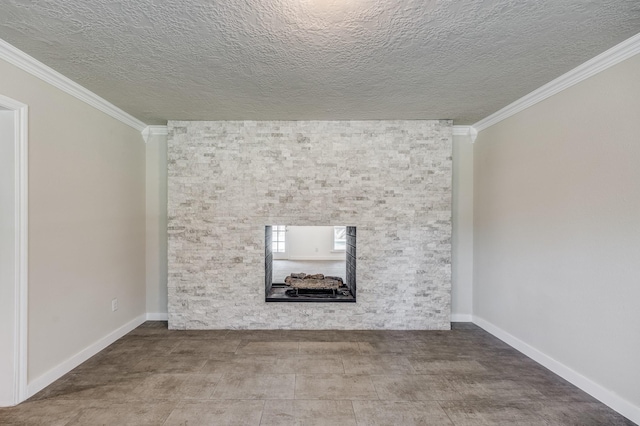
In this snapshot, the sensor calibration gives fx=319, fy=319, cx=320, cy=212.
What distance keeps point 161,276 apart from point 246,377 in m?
2.09

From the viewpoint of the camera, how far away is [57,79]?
2.61 meters

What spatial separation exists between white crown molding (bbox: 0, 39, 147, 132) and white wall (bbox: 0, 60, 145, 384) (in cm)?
4

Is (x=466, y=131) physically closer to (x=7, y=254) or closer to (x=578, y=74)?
(x=578, y=74)

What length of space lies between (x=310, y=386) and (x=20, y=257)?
7.76 feet

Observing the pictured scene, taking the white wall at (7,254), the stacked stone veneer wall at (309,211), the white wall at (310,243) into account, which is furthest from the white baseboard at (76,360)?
the white wall at (310,243)

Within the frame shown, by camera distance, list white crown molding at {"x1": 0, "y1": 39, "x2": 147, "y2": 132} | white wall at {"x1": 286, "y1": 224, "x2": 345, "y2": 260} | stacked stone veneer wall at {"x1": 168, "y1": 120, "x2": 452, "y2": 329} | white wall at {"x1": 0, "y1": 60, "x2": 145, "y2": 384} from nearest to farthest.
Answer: white crown molding at {"x1": 0, "y1": 39, "x2": 147, "y2": 132}, white wall at {"x1": 0, "y1": 60, "x2": 145, "y2": 384}, stacked stone veneer wall at {"x1": 168, "y1": 120, "x2": 452, "y2": 329}, white wall at {"x1": 286, "y1": 224, "x2": 345, "y2": 260}

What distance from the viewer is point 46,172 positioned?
8.34ft

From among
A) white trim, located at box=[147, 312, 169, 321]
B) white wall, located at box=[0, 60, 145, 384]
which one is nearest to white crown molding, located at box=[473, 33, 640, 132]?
white wall, located at box=[0, 60, 145, 384]

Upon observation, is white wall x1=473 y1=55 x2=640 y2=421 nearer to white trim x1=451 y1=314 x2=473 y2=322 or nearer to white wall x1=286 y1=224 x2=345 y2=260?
white trim x1=451 y1=314 x2=473 y2=322

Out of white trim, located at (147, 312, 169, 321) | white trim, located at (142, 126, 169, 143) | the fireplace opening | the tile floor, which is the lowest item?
the tile floor

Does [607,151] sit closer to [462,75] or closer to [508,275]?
[462,75]

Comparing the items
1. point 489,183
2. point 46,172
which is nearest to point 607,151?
point 489,183

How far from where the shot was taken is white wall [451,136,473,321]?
13.6 ft

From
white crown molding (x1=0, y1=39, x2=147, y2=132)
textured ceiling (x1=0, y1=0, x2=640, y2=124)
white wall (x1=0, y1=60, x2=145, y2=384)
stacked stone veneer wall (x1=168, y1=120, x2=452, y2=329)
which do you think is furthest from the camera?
stacked stone veneer wall (x1=168, y1=120, x2=452, y2=329)
